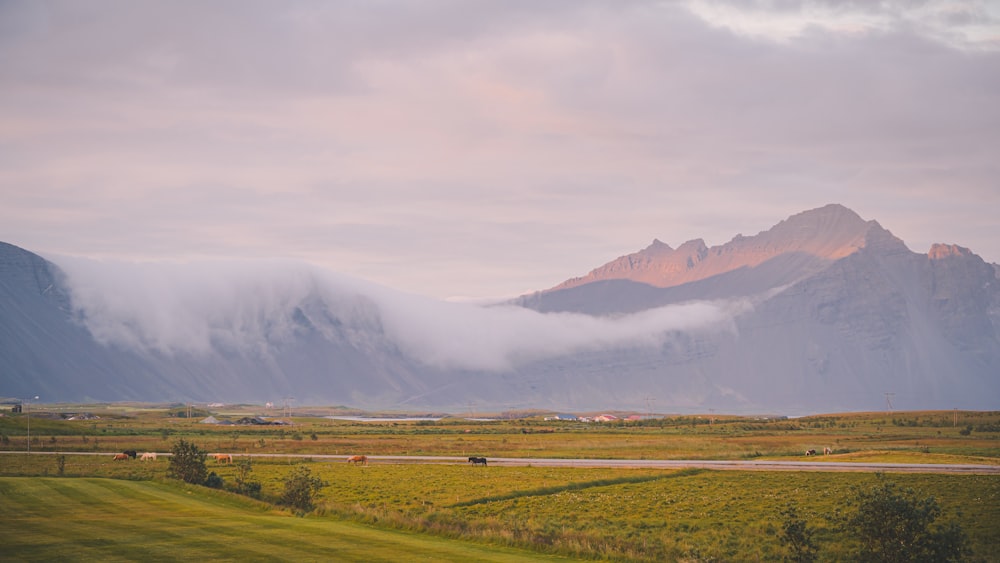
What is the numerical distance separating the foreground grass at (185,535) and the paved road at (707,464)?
34269mm

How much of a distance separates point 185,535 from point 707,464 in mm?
48755

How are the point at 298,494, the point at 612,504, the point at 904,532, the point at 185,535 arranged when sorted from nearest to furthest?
the point at 904,532 → the point at 185,535 → the point at 298,494 → the point at 612,504

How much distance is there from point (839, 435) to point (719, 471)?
67.6 metres

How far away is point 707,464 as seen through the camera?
7369 cm

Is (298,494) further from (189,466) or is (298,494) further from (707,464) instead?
(707,464)

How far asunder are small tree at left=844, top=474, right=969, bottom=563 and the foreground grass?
1068 centimetres

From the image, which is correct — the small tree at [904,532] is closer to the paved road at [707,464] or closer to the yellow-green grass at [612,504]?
the yellow-green grass at [612,504]

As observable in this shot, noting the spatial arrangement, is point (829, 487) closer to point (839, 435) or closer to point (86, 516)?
point (86, 516)

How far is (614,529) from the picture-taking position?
41531 millimetres

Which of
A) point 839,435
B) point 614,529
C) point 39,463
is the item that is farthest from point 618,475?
point 839,435

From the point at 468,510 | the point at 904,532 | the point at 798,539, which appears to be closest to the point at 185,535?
the point at 468,510

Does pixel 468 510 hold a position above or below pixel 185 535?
below

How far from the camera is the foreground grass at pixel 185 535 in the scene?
2989cm

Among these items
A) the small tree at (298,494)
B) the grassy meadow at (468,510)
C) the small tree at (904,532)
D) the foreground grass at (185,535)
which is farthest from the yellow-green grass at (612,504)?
the small tree at (904,532)
